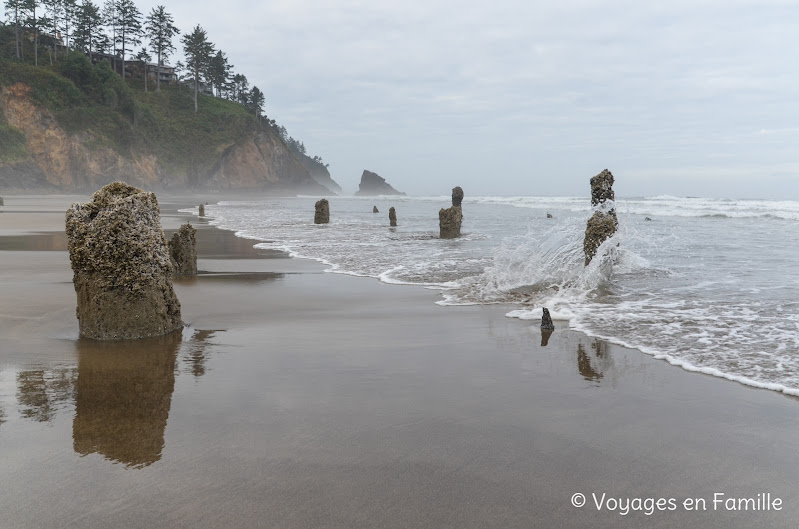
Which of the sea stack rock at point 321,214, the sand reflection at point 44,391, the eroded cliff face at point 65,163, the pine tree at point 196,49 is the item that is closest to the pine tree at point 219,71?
the pine tree at point 196,49

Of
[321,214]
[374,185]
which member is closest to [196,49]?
[374,185]

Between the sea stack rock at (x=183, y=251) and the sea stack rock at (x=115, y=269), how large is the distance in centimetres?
385

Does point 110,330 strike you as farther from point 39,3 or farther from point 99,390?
point 39,3

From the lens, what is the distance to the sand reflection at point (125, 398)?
321cm

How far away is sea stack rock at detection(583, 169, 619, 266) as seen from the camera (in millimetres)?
10487

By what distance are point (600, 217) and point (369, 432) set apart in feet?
27.7

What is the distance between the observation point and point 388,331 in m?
6.09

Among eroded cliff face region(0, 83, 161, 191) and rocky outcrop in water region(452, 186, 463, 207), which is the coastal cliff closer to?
eroded cliff face region(0, 83, 161, 191)

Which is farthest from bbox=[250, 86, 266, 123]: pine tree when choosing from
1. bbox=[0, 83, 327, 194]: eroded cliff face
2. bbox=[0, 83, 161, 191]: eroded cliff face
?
bbox=[0, 83, 161, 191]: eroded cliff face

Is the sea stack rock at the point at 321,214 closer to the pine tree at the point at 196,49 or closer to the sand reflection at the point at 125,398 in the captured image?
the sand reflection at the point at 125,398

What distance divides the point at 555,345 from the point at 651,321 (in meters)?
1.70

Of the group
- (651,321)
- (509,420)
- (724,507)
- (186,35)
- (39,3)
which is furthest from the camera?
(186,35)

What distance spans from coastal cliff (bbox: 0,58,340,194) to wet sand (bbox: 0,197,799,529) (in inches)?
2627

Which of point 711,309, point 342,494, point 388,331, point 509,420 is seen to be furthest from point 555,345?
point 342,494
